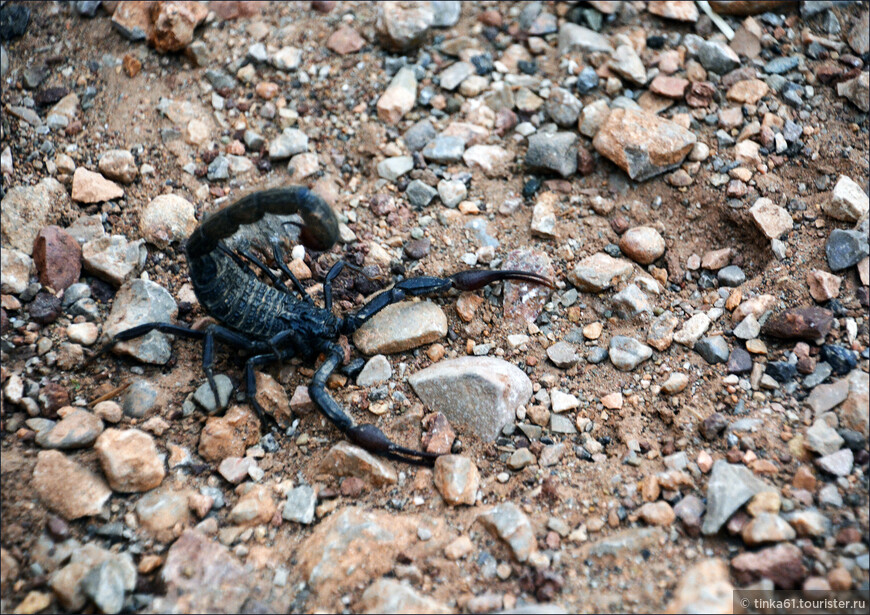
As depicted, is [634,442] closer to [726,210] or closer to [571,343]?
[571,343]

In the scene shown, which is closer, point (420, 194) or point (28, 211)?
point (28, 211)

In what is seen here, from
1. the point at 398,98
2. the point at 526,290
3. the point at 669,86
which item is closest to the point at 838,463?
the point at 526,290

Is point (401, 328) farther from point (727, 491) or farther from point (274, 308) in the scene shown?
point (727, 491)

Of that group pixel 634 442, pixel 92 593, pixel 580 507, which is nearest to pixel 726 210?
pixel 634 442

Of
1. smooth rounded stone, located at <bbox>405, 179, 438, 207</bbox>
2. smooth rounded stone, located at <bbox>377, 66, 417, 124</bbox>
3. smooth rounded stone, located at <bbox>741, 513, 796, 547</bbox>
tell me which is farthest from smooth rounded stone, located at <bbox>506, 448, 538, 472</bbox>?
smooth rounded stone, located at <bbox>377, 66, 417, 124</bbox>

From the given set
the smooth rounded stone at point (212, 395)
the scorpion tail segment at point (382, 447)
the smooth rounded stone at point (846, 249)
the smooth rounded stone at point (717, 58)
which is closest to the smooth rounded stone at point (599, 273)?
the smooth rounded stone at point (846, 249)

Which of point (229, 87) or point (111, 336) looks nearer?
point (111, 336)
